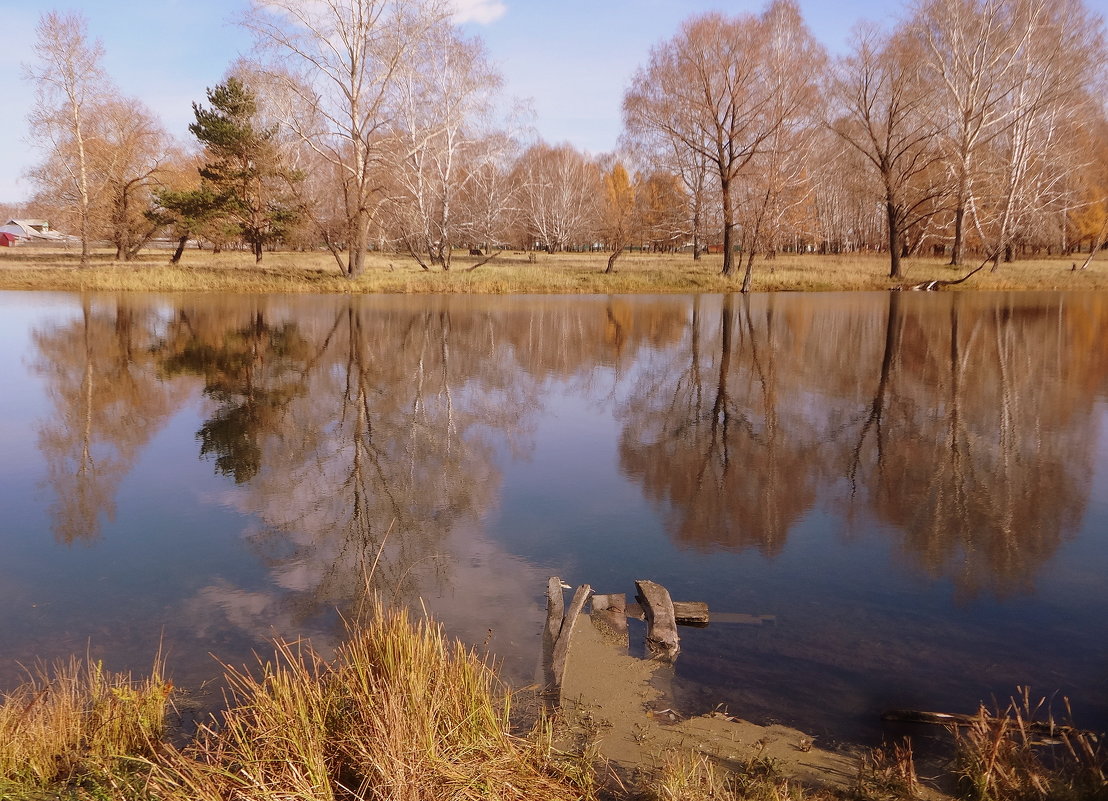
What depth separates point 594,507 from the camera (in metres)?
7.57

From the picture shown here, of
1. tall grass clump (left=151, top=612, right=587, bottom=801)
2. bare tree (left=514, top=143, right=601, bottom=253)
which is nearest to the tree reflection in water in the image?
tall grass clump (left=151, top=612, right=587, bottom=801)

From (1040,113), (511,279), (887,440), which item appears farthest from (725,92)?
(887,440)

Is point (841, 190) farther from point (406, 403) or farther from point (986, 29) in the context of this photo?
point (406, 403)

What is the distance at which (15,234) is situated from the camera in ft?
314

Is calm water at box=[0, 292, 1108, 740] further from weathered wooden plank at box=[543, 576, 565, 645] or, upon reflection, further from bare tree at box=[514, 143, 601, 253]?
bare tree at box=[514, 143, 601, 253]

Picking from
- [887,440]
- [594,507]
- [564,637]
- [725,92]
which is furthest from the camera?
[725,92]

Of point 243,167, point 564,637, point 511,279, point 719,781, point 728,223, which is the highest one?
point 243,167

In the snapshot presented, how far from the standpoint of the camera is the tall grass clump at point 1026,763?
3.39 metres

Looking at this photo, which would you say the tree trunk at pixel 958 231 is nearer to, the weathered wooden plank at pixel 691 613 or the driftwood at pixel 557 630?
the weathered wooden plank at pixel 691 613

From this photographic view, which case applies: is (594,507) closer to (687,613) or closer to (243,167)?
(687,613)

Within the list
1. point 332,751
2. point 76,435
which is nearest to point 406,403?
point 76,435

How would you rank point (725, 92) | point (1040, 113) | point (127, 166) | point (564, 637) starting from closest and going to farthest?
1. point (564, 637)
2. point (725, 92)
3. point (1040, 113)
4. point (127, 166)

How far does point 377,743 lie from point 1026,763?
283 centimetres

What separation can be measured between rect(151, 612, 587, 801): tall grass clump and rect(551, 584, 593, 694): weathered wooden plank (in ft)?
1.99
